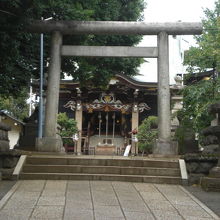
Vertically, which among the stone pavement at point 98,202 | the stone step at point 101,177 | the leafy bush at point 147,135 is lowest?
the stone pavement at point 98,202

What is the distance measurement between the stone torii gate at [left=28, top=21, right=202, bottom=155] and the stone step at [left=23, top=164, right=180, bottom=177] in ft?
10.4

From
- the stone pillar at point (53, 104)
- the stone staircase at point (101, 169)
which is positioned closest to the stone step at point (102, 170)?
the stone staircase at point (101, 169)

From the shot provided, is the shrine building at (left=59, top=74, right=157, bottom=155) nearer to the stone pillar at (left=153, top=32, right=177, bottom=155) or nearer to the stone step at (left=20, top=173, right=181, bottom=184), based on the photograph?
the stone pillar at (left=153, top=32, right=177, bottom=155)

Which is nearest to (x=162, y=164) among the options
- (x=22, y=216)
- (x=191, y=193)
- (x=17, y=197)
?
(x=191, y=193)

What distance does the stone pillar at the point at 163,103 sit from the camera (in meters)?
12.3

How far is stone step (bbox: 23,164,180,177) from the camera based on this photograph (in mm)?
9336

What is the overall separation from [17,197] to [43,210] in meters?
1.15

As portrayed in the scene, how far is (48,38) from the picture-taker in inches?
623

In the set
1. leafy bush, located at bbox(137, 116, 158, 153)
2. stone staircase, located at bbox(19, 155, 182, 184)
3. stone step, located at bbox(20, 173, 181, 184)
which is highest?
leafy bush, located at bbox(137, 116, 158, 153)

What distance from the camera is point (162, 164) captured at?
9.77 m

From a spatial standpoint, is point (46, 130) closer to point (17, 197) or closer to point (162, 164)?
point (162, 164)

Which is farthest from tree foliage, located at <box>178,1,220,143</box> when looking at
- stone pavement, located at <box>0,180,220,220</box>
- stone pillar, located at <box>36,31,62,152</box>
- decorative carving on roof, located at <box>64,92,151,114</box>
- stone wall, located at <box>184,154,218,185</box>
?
decorative carving on roof, located at <box>64,92,151,114</box>

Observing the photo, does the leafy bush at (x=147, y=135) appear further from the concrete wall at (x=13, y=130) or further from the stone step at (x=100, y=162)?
the concrete wall at (x=13, y=130)

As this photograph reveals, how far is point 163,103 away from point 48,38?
6.15 metres
